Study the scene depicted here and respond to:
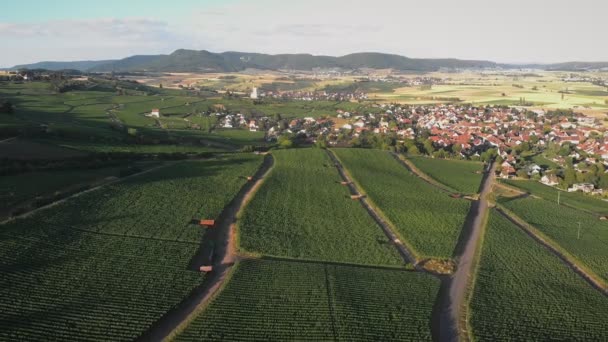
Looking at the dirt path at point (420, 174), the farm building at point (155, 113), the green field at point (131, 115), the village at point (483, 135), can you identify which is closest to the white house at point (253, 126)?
the village at point (483, 135)

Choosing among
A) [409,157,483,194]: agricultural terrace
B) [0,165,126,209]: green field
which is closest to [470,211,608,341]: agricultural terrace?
[409,157,483,194]: agricultural terrace

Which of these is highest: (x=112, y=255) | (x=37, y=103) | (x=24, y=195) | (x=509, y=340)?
(x=37, y=103)

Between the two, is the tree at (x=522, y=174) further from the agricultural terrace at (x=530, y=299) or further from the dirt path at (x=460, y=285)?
the agricultural terrace at (x=530, y=299)

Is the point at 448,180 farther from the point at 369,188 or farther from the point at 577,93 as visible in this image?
the point at 577,93

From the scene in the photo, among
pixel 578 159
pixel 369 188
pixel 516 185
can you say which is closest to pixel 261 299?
pixel 369 188

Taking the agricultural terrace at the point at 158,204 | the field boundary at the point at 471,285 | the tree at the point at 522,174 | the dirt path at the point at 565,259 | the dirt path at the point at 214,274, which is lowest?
the dirt path at the point at 565,259

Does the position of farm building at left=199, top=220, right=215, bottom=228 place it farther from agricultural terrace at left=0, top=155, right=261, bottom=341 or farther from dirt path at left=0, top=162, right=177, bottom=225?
dirt path at left=0, top=162, right=177, bottom=225
